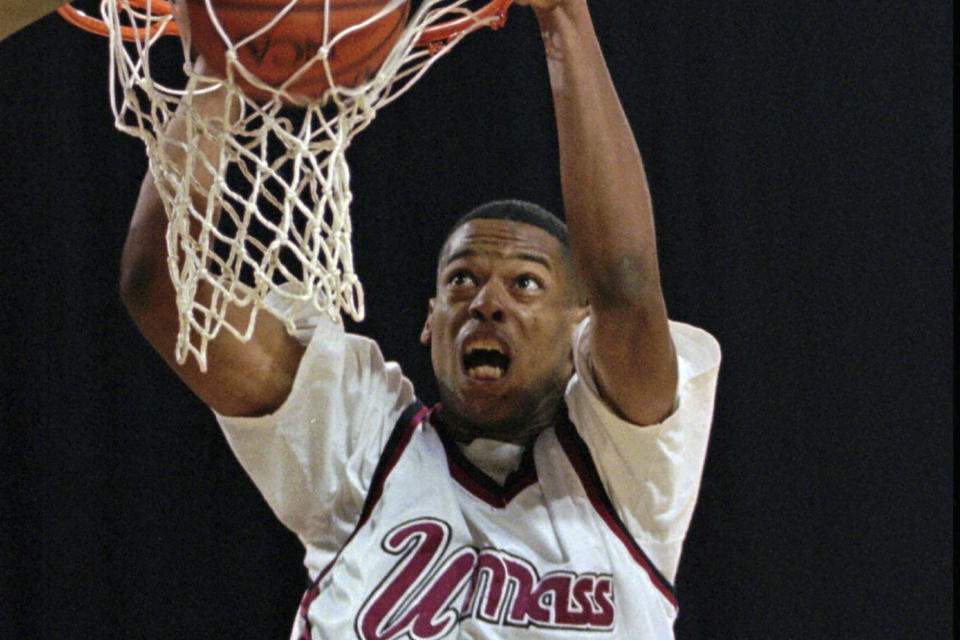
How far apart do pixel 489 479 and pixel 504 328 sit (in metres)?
0.19

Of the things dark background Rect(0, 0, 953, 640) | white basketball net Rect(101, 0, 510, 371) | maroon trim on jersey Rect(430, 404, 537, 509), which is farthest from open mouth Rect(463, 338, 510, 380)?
dark background Rect(0, 0, 953, 640)

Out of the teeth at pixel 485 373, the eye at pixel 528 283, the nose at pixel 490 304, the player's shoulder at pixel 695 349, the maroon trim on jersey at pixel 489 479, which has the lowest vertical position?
the maroon trim on jersey at pixel 489 479

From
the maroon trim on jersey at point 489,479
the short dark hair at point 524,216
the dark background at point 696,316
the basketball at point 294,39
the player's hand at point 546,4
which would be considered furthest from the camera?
the dark background at point 696,316

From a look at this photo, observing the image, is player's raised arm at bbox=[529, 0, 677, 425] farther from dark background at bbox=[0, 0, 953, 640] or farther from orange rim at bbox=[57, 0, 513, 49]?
dark background at bbox=[0, 0, 953, 640]

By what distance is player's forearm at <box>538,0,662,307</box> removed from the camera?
57.2 inches

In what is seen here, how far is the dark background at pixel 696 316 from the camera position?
7.80ft

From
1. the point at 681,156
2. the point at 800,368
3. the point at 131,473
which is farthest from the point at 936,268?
the point at 131,473

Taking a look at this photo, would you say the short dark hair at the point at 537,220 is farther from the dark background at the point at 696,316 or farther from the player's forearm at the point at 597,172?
the dark background at the point at 696,316

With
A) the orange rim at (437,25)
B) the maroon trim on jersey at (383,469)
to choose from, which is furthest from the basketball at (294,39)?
the maroon trim on jersey at (383,469)

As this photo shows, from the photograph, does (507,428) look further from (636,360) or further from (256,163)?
(256,163)

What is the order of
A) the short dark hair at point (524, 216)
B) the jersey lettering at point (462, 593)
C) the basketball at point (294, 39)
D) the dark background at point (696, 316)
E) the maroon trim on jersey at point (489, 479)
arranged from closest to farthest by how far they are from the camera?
the basketball at point (294, 39)
the jersey lettering at point (462, 593)
the maroon trim on jersey at point (489, 479)
the short dark hair at point (524, 216)
the dark background at point (696, 316)

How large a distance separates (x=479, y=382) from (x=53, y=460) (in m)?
1.07

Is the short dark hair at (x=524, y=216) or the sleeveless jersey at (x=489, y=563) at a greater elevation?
the short dark hair at (x=524, y=216)

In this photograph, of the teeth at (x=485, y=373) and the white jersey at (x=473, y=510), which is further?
the teeth at (x=485, y=373)
